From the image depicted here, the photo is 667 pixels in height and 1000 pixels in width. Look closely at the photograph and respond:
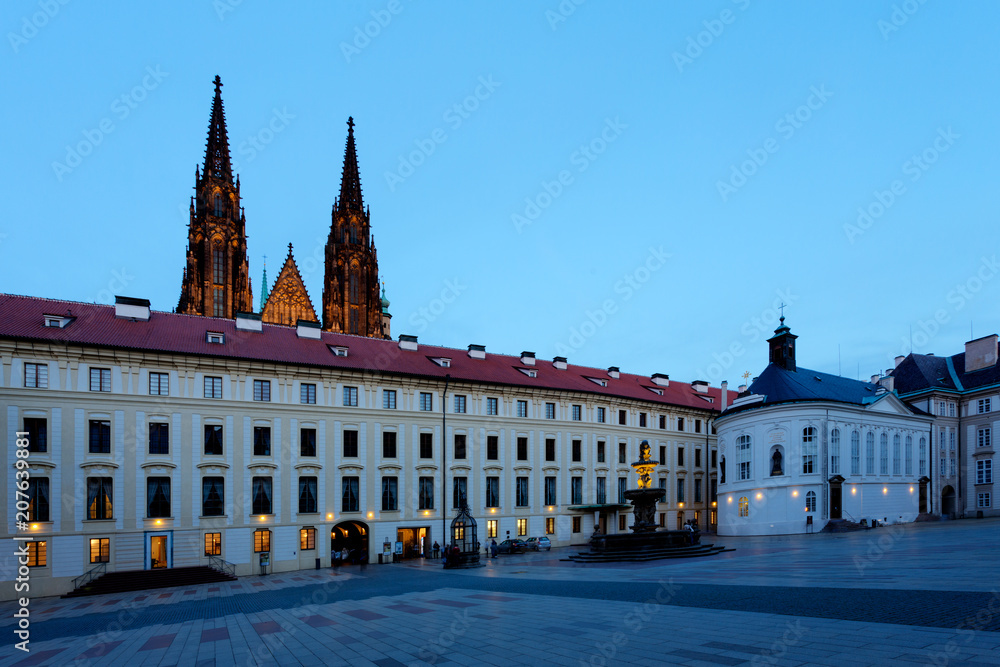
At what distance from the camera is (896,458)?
63000mm

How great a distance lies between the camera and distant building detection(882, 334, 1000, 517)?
67.6m

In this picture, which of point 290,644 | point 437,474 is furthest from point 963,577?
point 437,474

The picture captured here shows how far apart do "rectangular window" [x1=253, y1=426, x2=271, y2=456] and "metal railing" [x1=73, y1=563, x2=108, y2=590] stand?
32.8 feet

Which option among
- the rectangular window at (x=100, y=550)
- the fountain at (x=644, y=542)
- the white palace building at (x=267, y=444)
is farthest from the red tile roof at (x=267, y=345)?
the fountain at (x=644, y=542)

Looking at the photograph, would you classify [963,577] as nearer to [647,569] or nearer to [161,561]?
[647,569]

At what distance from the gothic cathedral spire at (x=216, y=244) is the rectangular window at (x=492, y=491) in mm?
45937

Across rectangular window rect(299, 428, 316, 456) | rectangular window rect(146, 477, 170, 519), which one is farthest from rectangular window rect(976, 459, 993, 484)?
rectangular window rect(146, 477, 170, 519)

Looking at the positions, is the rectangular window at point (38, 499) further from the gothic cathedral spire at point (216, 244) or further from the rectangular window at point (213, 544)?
the gothic cathedral spire at point (216, 244)

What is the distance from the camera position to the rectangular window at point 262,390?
4300 cm

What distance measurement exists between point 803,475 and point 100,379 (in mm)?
53461

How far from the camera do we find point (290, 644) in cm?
1556

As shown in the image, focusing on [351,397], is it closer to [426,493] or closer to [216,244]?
[426,493]

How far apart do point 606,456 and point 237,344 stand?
32.3 meters

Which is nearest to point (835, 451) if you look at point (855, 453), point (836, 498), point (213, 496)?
point (855, 453)
